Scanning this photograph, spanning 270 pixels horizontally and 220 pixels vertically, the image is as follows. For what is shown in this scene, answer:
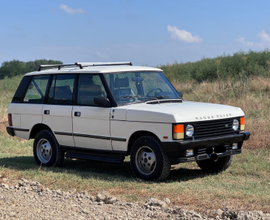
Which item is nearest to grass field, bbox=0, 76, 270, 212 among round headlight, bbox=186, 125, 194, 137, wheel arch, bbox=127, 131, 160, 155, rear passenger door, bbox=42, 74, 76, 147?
wheel arch, bbox=127, 131, 160, 155

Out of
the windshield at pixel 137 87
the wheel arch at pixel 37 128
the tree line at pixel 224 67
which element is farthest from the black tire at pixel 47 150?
the tree line at pixel 224 67

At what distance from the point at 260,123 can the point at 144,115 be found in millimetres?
6992

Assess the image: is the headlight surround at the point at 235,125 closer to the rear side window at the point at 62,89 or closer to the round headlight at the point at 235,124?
the round headlight at the point at 235,124

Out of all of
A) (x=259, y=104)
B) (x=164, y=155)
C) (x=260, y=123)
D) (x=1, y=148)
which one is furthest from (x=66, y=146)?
(x=259, y=104)

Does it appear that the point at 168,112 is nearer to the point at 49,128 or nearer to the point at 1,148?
the point at 49,128

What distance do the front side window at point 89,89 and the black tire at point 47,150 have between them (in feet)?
4.01

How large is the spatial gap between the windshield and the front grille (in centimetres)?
130

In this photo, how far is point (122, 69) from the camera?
27.6 feet

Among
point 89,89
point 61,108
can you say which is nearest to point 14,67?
point 61,108

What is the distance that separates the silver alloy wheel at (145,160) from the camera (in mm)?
7438

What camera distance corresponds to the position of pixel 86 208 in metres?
5.80

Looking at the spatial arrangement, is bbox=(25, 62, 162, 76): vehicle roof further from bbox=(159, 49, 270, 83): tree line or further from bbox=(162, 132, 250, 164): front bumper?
bbox=(159, 49, 270, 83): tree line

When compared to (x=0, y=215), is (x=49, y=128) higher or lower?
higher

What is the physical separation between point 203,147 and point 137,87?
183cm
